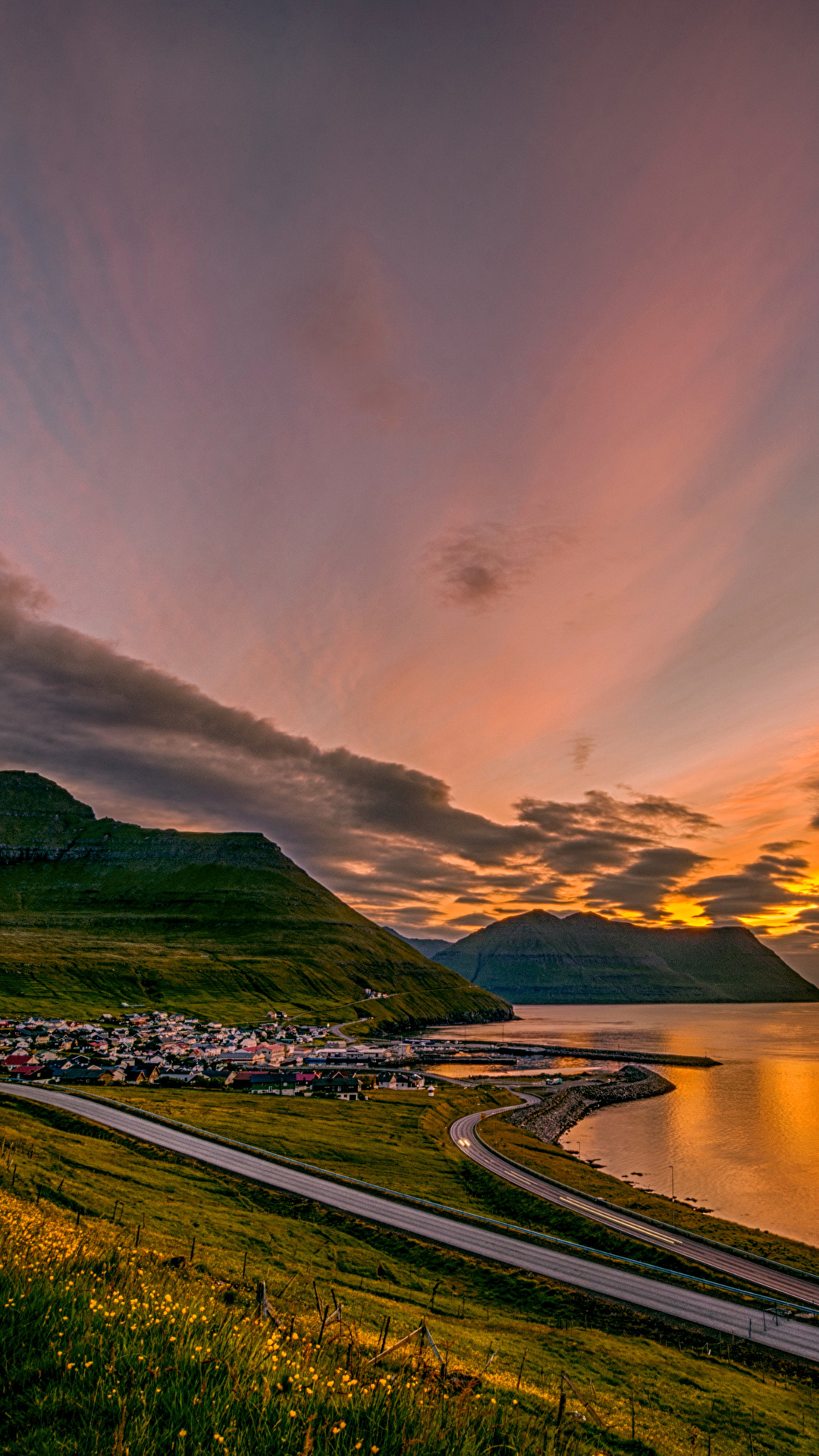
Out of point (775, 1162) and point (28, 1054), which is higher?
point (775, 1162)

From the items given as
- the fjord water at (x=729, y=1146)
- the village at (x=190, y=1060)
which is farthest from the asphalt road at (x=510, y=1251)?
the village at (x=190, y=1060)

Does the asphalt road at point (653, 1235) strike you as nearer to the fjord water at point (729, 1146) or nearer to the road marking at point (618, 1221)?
the road marking at point (618, 1221)

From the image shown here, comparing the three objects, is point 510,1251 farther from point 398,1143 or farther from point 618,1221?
point 398,1143

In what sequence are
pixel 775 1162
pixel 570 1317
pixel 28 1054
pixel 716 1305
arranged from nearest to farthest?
pixel 570 1317, pixel 716 1305, pixel 775 1162, pixel 28 1054

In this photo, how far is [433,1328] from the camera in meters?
32.0

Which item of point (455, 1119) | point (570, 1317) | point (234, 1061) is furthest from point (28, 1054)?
point (570, 1317)

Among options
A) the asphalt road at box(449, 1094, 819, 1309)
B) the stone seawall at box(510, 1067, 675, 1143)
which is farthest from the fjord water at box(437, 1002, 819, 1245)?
the asphalt road at box(449, 1094, 819, 1309)

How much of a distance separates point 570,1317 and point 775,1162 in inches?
2779

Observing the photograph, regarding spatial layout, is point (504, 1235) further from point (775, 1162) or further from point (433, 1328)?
point (775, 1162)

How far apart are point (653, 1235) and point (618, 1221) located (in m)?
3.68

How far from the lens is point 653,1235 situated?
6003 centimetres

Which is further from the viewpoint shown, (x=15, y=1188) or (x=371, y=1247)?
(x=371, y=1247)

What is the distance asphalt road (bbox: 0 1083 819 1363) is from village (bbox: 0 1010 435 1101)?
59.1 m

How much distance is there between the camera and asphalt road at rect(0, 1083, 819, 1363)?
43.9m
